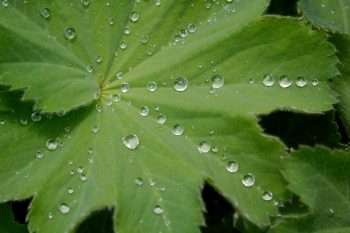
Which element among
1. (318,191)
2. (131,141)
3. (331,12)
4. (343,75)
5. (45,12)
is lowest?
(318,191)

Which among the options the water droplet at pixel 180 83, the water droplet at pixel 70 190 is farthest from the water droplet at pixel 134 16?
the water droplet at pixel 70 190

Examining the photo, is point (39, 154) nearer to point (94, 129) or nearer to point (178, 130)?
point (94, 129)

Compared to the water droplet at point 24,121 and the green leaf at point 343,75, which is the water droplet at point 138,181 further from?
the green leaf at point 343,75

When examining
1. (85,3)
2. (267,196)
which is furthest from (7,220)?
(267,196)

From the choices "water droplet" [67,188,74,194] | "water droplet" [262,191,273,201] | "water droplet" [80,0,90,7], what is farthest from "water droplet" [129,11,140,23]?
"water droplet" [262,191,273,201]

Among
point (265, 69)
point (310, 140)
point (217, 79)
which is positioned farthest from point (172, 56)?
point (310, 140)

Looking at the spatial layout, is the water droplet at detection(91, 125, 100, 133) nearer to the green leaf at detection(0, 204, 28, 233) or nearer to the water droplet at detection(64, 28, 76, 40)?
the water droplet at detection(64, 28, 76, 40)

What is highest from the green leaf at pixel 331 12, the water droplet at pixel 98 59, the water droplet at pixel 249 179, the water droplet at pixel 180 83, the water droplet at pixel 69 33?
the water droplet at pixel 69 33
